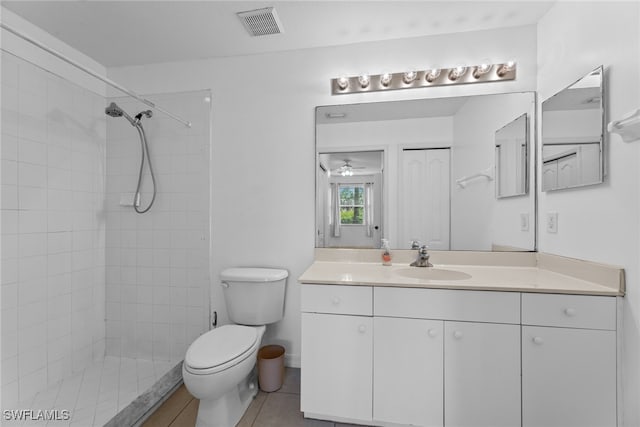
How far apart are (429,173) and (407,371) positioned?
1.16 m

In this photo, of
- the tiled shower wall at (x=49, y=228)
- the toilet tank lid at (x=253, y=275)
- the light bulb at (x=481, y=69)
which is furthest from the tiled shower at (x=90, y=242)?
the light bulb at (x=481, y=69)

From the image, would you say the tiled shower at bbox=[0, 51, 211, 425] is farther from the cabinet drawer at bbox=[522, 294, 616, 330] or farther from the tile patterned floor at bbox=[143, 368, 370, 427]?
the cabinet drawer at bbox=[522, 294, 616, 330]

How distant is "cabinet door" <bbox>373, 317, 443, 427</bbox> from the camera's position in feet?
4.52

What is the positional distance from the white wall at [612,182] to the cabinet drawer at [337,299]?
1052 millimetres

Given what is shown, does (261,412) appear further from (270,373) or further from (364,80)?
(364,80)

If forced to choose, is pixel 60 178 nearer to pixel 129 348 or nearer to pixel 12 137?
pixel 12 137

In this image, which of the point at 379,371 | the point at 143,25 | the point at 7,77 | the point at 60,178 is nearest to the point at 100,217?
the point at 60,178

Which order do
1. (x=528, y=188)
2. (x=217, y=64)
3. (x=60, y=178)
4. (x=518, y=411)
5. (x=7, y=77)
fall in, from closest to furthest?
(x=518, y=411) < (x=7, y=77) < (x=528, y=188) < (x=60, y=178) < (x=217, y=64)

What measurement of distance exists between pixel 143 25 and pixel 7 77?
768 mm

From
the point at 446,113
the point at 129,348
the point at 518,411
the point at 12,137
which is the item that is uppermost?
the point at 446,113

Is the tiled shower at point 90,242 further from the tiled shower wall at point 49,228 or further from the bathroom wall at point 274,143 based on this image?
the bathroom wall at point 274,143

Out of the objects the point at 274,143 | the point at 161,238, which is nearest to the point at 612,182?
the point at 274,143

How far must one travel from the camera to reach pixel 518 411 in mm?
1312

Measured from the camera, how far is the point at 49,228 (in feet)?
6.00
